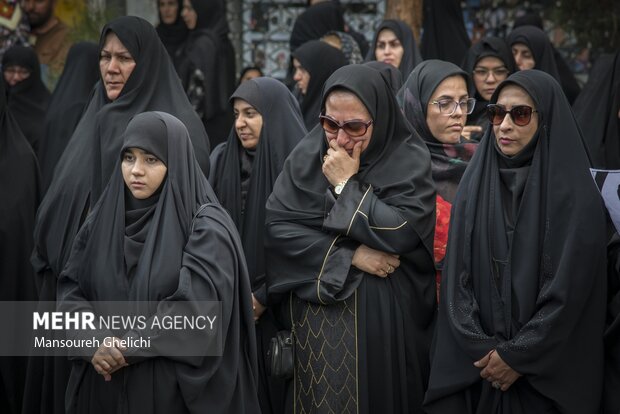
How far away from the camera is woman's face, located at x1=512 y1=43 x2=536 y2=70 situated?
7.16m

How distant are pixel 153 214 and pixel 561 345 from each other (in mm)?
1609

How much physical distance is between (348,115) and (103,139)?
1.33 metres

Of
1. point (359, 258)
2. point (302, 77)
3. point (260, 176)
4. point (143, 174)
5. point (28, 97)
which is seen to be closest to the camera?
point (143, 174)

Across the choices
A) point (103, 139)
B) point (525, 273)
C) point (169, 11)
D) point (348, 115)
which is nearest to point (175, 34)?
point (169, 11)

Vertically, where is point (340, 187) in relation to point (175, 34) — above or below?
below

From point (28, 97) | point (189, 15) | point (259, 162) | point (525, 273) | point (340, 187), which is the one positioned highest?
point (189, 15)

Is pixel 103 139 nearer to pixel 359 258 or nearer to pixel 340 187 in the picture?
pixel 340 187

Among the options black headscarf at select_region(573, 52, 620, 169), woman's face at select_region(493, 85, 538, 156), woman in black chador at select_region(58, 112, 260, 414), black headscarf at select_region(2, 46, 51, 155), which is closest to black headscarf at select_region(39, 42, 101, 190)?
black headscarf at select_region(2, 46, 51, 155)

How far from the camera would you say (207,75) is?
8.10 m

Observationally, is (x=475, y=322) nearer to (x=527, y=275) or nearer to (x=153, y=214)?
(x=527, y=275)

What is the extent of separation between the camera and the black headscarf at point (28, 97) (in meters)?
7.65

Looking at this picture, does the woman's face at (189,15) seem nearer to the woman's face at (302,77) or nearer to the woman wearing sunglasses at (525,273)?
the woman's face at (302,77)

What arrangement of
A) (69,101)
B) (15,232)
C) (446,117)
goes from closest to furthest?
(446,117) < (15,232) < (69,101)

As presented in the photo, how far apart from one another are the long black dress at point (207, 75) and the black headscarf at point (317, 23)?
686mm
